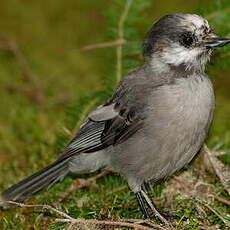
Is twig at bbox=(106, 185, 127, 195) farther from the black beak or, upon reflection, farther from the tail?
the black beak

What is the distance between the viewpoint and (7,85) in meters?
6.80

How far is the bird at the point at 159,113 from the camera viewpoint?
164 inches

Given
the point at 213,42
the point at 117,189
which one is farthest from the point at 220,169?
the point at 213,42

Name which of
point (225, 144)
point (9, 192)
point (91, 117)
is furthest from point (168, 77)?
point (9, 192)

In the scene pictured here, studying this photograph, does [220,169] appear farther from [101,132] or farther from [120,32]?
[120,32]

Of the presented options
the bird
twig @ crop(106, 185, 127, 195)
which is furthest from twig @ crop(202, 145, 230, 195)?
twig @ crop(106, 185, 127, 195)

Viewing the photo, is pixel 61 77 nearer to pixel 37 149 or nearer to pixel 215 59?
pixel 37 149

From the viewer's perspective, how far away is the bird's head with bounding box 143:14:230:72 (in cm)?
427

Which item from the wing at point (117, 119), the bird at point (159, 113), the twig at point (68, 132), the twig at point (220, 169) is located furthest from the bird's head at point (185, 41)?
the twig at point (68, 132)

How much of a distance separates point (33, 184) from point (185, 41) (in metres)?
1.76

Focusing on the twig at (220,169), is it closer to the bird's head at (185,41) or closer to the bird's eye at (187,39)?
the bird's head at (185,41)

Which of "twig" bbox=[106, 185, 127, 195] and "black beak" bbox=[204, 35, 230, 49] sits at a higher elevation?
"black beak" bbox=[204, 35, 230, 49]

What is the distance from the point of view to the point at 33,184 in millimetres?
4688

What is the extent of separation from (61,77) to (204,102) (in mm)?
3159
